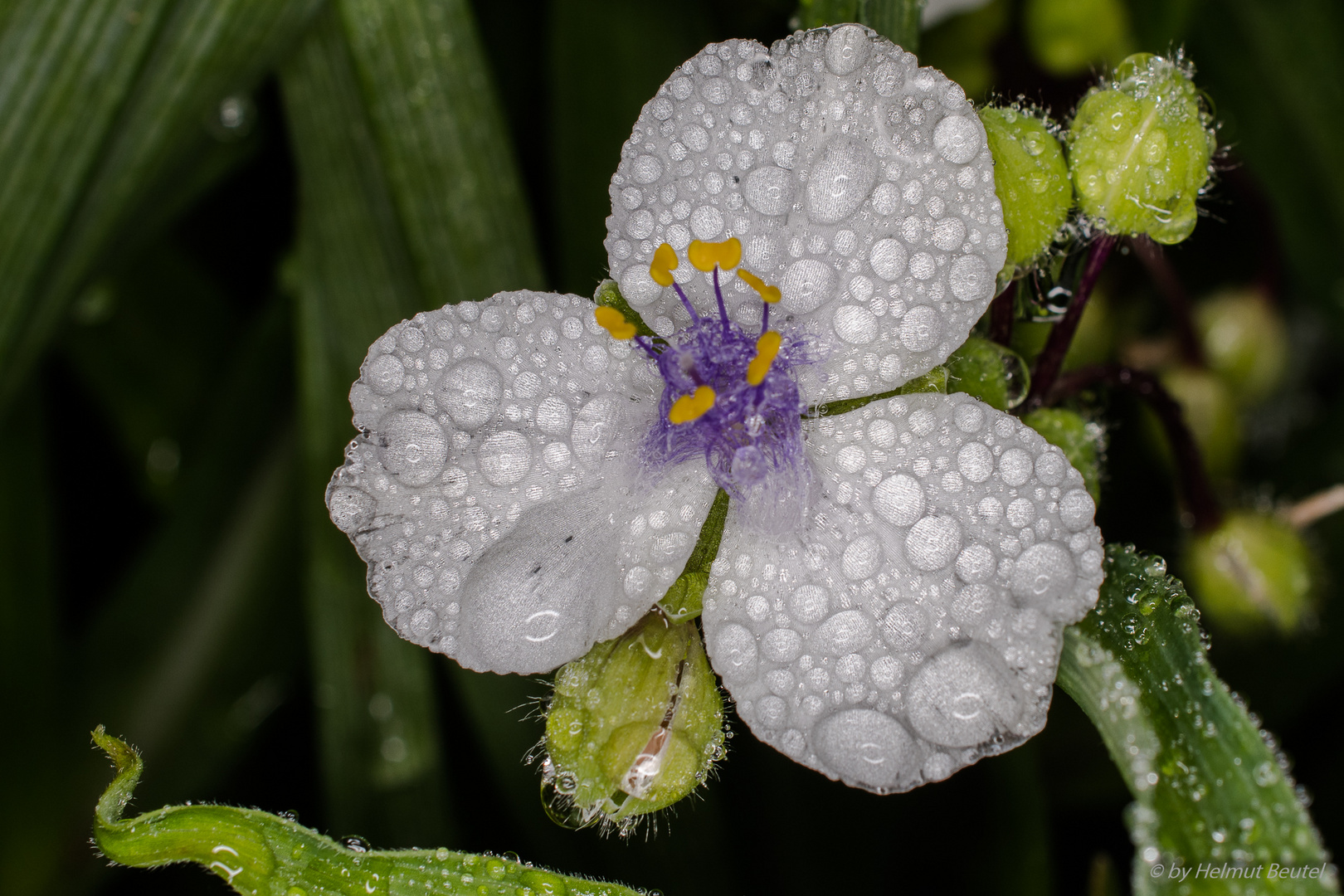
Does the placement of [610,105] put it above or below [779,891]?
above

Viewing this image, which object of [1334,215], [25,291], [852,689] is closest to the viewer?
[852,689]

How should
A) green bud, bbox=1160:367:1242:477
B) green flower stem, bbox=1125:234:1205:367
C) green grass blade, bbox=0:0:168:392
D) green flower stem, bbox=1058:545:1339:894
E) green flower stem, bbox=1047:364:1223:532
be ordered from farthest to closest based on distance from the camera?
green bud, bbox=1160:367:1242:477 < green flower stem, bbox=1125:234:1205:367 < green grass blade, bbox=0:0:168:392 < green flower stem, bbox=1047:364:1223:532 < green flower stem, bbox=1058:545:1339:894

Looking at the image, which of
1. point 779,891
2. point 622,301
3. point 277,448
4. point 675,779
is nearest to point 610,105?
point 622,301

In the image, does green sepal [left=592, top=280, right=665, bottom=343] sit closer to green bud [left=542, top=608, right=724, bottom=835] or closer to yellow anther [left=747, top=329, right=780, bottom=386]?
yellow anther [left=747, top=329, right=780, bottom=386]

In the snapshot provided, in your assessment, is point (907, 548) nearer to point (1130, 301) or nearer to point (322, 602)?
point (322, 602)

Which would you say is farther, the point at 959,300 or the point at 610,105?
the point at 610,105

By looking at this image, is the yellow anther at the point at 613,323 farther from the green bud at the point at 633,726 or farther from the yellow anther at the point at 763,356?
the green bud at the point at 633,726

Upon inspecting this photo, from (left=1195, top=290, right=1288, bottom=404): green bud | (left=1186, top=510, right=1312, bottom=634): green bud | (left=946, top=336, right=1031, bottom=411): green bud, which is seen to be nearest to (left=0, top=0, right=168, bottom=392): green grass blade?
(left=946, top=336, right=1031, bottom=411): green bud
